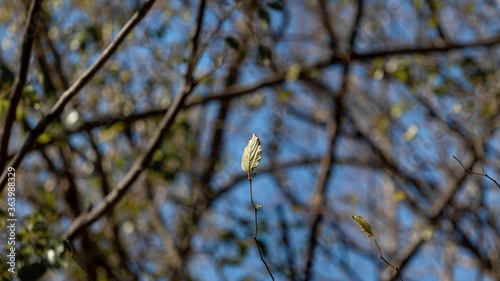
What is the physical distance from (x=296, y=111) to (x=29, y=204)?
7.58 ft

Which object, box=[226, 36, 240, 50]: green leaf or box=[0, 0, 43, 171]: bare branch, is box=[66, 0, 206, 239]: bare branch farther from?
box=[0, 0, 43, 171]: bare branch

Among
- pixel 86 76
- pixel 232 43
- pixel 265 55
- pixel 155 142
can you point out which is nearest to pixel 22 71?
pixel 86 76

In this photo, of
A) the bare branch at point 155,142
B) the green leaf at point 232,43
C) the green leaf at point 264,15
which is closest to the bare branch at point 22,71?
the bare branch at point 155,142

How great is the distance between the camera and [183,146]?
3934mm

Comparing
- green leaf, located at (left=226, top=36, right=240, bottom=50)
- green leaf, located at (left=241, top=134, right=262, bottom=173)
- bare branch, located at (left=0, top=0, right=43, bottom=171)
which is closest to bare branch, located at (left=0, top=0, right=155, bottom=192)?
bare branch, located at (left=0, top=0, right=43, bottom=171)

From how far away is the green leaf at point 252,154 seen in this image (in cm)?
118

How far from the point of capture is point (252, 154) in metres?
1.19

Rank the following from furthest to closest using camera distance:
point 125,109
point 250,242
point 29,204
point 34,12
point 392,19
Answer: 1. point 392,19
2. point 29,204
3. point 125,109
4. point 250,242
5. point 34,12

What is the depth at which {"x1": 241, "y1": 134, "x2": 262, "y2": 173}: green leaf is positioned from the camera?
1181 millimetres

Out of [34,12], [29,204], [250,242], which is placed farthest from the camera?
[29,204]

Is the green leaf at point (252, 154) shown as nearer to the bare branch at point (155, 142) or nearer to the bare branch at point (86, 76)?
the bare branch at point (86, 76)

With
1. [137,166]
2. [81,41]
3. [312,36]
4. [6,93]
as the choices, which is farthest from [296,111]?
[6,93]

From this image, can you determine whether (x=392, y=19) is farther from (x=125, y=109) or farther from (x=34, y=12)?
(x=34, y=12)

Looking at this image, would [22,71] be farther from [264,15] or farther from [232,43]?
[264,15]
